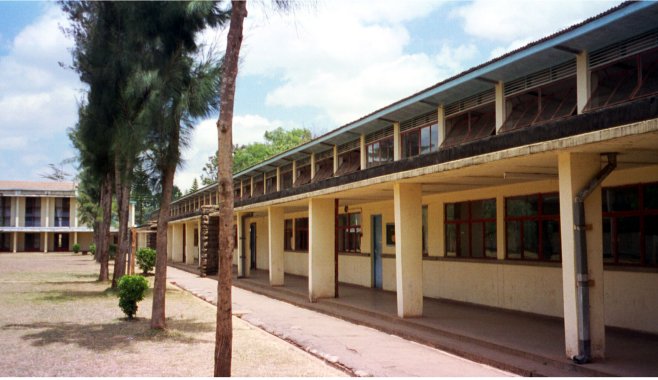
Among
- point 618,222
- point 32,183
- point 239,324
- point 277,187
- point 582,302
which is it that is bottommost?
point 239,324

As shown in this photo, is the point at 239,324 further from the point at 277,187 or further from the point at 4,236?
the point at 4,236

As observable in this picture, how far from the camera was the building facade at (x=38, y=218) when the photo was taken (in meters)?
70.9

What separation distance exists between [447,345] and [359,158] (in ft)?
32.1

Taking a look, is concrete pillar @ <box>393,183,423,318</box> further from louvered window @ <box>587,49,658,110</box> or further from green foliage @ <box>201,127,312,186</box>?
green foliage @ <box>201,127,312,186</box>

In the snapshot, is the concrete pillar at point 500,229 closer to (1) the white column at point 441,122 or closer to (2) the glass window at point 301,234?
(1) the white column at point 441,122

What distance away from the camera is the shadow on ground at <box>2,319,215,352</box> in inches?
399

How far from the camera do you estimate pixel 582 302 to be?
7551 mm

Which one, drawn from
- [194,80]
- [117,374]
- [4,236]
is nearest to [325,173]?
[194,80]

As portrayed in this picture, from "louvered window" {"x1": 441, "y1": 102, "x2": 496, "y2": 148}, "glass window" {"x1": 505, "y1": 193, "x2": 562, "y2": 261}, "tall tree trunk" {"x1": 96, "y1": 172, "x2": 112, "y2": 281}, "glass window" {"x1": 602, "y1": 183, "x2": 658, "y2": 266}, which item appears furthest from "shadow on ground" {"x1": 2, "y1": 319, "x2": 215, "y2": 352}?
"tall tree trunk" {"x1": 96, "y1": 172, "x2": 112, "y2": 281}

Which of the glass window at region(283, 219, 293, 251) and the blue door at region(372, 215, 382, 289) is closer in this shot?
the blue door at region(372, 215, 382, 289)

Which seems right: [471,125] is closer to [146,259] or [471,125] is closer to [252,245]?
[146,259]

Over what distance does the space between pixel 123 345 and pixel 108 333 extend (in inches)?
55.1

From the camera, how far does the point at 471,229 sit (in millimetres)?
14062

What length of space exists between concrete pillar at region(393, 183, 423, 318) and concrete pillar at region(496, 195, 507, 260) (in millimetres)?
1880
